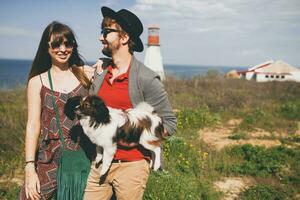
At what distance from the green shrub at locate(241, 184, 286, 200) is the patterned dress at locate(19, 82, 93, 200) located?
4.23 m

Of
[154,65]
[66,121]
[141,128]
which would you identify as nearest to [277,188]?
[141,128]

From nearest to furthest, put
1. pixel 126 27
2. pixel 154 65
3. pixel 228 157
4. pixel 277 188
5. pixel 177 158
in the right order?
pixel 126 27 → pixel 277 188 → pixel 177 158 → pixel 228 157 → pixel 154 65

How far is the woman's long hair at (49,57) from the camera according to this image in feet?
10.7

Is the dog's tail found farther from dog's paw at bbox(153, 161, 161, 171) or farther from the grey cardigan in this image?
dog's paw at bbox(153, 161, 161, 171)

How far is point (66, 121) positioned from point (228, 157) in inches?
246

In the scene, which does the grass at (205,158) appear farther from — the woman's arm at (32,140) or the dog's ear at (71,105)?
the dog's ear at (71,105)

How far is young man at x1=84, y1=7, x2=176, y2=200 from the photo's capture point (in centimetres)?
315

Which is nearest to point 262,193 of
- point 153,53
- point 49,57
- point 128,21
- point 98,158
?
point 98,158

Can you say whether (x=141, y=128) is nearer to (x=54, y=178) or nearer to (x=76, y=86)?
(x=76, y=86)

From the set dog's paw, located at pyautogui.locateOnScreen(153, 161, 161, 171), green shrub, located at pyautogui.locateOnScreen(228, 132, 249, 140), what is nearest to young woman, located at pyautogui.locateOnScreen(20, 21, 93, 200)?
dog's paw, located at pyautogui.locateOnScreen(153, 161, 161, 171)

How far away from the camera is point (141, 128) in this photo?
3357mm

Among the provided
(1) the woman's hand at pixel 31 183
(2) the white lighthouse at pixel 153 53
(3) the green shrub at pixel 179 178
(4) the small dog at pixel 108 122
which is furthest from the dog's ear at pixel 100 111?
(2) the white lighthouse at pixel 153 53

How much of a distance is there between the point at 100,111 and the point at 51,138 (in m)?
0.64

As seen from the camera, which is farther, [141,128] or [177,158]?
[177,158]
